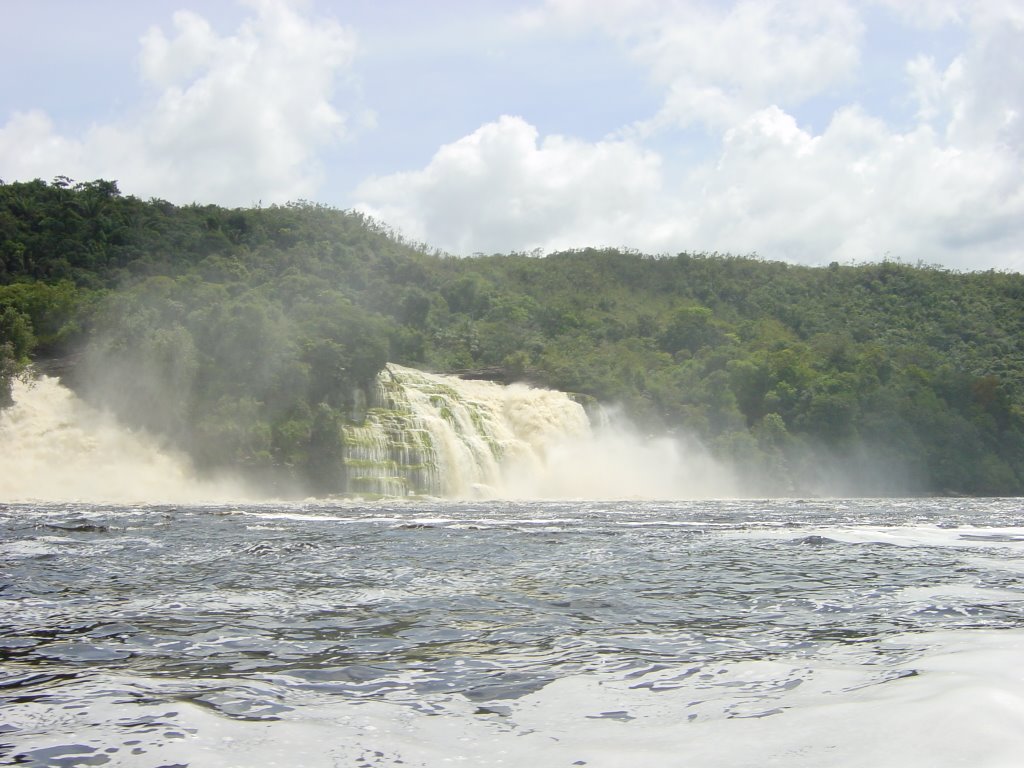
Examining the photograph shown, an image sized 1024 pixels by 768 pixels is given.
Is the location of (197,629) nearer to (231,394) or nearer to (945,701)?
(945,701)

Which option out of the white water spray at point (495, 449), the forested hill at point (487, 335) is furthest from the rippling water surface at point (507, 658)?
the forested hill at point (487, 335)

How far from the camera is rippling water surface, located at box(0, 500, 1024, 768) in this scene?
513 cm

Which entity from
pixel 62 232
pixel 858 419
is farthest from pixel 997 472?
pixel 62 232

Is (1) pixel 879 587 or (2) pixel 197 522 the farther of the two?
(2) pixel 197 522

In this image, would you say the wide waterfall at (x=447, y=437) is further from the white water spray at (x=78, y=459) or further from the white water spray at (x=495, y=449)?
the white water spray at (x=78, y=459)

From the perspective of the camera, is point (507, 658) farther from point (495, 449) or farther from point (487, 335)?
point (487, 335)

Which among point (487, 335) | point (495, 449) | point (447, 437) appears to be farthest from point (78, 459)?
point (487, 335)

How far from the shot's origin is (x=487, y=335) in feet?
241

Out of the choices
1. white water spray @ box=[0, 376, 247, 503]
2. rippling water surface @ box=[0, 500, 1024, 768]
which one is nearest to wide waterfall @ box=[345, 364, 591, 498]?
white water spray @ box=[0, 376, 247, 503]

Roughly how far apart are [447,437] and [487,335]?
26.2 metres

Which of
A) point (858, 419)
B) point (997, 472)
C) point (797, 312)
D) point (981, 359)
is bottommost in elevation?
point (997, 472)

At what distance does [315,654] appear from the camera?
7.50 metres

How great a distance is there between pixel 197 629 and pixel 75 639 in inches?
38.6

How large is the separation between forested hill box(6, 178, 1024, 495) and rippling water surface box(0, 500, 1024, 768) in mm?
32807
